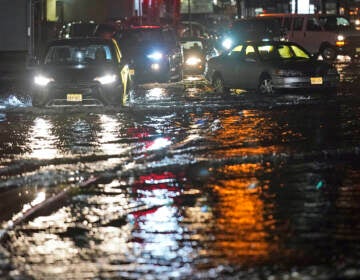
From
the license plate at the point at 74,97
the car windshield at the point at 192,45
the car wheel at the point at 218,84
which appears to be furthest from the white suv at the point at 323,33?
the license plate at the point at 74,97

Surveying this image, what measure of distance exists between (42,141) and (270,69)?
8.45 m

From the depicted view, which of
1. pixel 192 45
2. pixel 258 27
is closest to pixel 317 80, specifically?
pixel 192 45

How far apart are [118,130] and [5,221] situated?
670 cm

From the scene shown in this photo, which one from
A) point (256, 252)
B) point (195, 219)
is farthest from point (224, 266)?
point (195, 219)

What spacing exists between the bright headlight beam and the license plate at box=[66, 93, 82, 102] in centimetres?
50

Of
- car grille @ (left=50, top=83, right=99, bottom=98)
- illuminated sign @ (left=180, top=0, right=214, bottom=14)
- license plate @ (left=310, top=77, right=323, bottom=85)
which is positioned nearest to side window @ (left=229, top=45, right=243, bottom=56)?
license plate @ (left=310, top=77, right=323, bottom=85)

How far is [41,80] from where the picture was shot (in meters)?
17.8

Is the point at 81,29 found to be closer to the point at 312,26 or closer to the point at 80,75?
the point at 312,26

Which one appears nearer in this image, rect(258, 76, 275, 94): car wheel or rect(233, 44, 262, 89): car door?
rect(258, 76, 275, 94): car wheel

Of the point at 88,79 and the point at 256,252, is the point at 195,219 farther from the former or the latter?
the point at 88,79

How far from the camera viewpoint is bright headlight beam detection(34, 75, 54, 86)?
17672 mm

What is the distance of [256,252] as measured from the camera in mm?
6938

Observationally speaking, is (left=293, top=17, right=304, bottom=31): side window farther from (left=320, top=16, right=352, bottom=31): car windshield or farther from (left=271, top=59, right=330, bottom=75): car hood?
(left=271, top=59, right=330, bottom=75): car hood

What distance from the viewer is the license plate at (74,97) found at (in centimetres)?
1750
